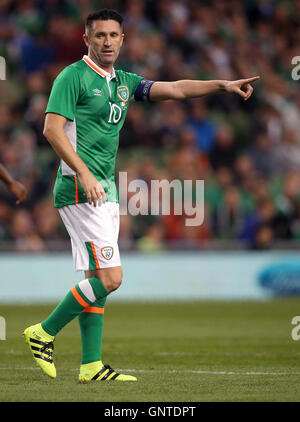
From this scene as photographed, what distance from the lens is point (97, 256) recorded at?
6707mm

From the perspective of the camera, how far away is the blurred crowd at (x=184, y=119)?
Result: 15945mm

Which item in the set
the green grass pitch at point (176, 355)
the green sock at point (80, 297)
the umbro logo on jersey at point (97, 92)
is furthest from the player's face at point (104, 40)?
the green grass pitch at point (176, 355)

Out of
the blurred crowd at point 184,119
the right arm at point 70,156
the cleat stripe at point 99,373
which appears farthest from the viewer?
the blurred crowd at point 184,119

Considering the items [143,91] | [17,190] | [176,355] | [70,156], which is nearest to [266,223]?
[176,355]

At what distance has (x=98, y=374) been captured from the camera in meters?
6.82

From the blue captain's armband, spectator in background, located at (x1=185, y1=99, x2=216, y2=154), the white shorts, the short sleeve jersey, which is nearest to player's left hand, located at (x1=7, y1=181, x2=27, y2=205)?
the short sleeve jersey

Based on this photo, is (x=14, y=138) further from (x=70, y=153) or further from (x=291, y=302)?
(x=70, y=153)

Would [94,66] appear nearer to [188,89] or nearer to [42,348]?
[188,89]

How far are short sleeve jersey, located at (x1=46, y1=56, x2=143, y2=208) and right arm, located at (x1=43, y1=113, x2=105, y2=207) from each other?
6.0 inches

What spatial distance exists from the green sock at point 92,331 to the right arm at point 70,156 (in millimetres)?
906

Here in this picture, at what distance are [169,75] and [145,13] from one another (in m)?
2.40

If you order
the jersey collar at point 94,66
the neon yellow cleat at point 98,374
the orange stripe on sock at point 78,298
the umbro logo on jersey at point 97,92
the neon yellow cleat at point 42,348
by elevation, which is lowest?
the neon yellow cleat at point 98,374

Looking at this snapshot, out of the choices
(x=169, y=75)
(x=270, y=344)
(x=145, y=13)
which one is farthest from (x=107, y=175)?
(x=145, y=13)

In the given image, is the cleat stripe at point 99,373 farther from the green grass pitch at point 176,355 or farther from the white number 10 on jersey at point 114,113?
the white number 10 on jersey at point 114,113
